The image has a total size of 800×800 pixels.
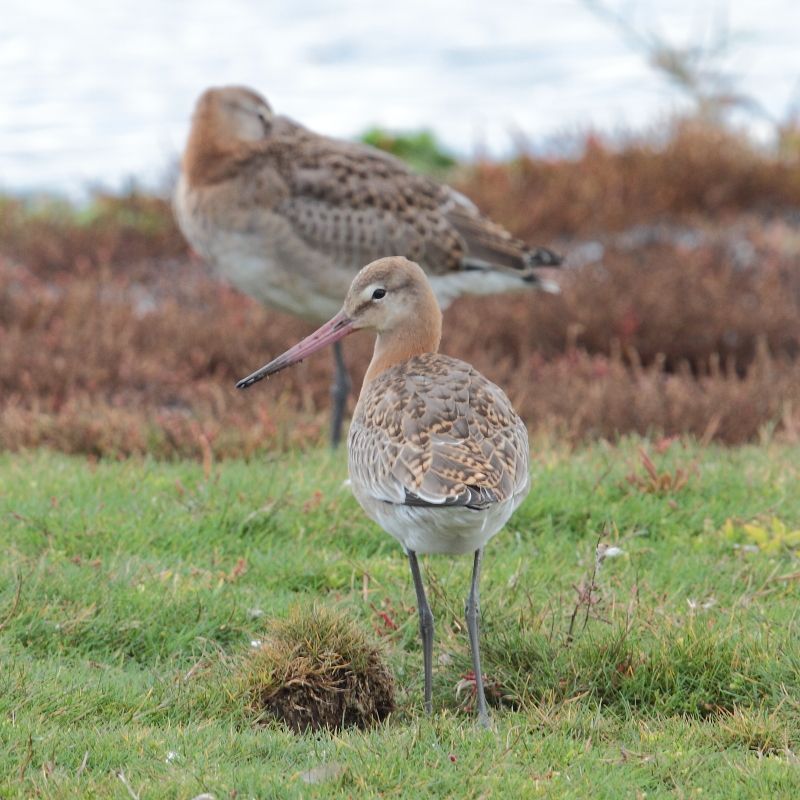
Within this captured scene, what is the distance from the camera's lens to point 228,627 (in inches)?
219

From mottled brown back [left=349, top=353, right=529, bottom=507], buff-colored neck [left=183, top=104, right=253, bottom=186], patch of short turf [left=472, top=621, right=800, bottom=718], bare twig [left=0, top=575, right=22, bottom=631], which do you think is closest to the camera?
mottled brown back [left=349, top=353, right=529, bottom=507]

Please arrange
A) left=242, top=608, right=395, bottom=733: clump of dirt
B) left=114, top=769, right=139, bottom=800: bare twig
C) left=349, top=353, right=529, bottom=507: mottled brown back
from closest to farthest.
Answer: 1. left=114, top=769, right=139, bottom=800: bare twig
2. left=349, top=353, right=529, bottom=507: mottled brown back
3. left=242, top=608, right=395, bottom=733: clump of dirt

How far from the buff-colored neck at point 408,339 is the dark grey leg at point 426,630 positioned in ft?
3.17

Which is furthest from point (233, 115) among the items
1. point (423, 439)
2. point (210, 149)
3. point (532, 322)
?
point (423, 439)

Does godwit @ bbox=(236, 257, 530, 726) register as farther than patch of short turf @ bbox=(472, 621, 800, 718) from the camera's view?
No

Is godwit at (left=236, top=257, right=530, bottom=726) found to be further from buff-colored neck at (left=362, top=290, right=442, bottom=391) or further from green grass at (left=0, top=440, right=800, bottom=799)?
green grass at (left=0, top=440, right=800, bottom=799)

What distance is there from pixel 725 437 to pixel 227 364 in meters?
3.77

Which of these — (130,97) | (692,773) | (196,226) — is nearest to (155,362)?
(196,226)

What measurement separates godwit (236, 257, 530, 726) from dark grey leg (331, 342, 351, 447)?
253cm

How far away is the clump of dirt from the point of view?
15.9 ft

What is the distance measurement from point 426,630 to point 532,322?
6.39m

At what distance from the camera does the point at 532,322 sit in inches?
442

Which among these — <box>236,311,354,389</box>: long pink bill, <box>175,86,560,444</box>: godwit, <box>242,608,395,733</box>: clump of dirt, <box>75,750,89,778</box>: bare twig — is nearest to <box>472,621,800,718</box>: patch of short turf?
<box>242,608,395,733</box>: clump of dirt

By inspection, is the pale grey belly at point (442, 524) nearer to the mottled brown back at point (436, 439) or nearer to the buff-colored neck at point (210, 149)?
the mottled brown back at point (436, 439)
